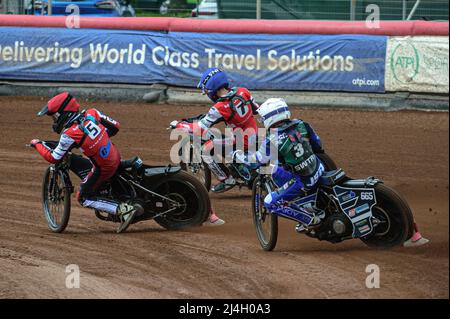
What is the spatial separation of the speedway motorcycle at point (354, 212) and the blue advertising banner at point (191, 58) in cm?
897

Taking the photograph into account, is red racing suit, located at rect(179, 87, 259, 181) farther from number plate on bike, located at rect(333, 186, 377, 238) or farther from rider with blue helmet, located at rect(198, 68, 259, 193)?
number plate on bike, located at rect(333, 186, 377, 238)

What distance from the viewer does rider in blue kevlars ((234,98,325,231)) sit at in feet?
28.4

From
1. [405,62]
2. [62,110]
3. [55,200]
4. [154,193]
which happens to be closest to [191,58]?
[405,62]

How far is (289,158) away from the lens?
871cm

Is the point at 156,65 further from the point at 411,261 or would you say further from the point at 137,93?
the point at 411,261

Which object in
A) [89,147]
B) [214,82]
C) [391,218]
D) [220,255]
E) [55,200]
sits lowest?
[220,255]

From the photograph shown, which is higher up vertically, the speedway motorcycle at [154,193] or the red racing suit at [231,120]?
the red racing suit at [231,120]

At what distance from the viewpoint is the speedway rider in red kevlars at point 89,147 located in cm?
980

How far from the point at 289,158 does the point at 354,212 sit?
0.82 meters

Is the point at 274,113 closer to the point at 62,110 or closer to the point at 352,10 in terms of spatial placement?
the point at 62,110

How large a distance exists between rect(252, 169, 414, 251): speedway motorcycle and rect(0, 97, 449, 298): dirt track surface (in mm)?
147

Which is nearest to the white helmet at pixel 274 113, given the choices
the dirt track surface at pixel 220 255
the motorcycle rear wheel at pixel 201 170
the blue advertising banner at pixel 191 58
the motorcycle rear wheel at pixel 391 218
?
the motorcycle rear wheel at pixel 391 218

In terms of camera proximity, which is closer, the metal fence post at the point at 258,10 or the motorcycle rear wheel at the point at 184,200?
the motorcycle rear wheel at the point at 184,200

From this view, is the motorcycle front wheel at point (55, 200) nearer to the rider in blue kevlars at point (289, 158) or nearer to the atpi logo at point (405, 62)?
the rider in blue kevlars at point (289, 158)
